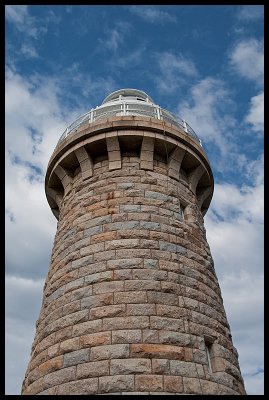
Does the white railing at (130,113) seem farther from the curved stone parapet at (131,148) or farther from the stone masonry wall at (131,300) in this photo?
the stone masonry wall at (131,300)

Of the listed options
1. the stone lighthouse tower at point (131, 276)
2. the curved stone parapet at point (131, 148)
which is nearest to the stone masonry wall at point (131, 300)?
the stone lighthouse tower at point (131, 276)

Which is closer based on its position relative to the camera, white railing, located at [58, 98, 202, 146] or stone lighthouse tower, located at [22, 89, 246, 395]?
stone lighthouse tower, located at [22, 89, 246, 395]

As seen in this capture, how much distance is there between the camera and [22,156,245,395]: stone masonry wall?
208 inches

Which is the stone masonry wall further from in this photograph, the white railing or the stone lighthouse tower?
the white railing

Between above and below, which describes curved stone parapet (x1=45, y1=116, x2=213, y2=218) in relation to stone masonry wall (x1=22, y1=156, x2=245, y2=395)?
above

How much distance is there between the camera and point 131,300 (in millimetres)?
5887

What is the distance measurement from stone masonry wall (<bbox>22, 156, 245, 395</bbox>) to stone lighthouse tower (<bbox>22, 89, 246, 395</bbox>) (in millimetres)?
18

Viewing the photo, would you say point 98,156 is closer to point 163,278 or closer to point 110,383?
point 163,278

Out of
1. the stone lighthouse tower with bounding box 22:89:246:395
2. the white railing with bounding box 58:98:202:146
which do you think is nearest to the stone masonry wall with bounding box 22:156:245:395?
the stone lighthouse tower with bounding box 22:89:246:395

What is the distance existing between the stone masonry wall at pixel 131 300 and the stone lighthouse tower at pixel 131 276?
2 cm

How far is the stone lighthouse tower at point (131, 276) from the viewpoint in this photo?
535cm

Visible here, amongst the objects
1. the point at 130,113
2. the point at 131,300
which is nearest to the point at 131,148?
the point at 130,113

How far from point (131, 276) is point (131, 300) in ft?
1.38

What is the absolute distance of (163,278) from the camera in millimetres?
6238
